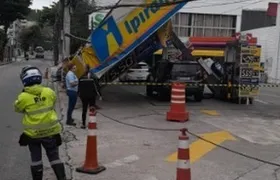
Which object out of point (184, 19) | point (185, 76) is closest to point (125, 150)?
point (185, 76)

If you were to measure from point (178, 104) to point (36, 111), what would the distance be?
8.05 m

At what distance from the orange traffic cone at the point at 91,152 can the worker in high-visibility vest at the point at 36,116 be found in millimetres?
1150

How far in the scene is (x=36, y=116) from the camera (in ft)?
21.7

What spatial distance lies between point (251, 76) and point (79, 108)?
743 cm

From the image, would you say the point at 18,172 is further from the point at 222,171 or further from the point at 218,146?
the point at 218,146

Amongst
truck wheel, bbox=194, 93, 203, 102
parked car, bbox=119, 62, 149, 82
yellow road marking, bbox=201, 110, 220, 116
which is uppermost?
parked car, bbox=119, 62, 149, 82

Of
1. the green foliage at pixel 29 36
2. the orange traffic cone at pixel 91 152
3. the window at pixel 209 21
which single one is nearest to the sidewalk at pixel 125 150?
the orange traffic cone at pixel 91 152

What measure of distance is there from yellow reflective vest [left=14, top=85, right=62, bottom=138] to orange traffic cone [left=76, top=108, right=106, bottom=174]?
4.18ft

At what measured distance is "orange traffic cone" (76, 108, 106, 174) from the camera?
7906mm

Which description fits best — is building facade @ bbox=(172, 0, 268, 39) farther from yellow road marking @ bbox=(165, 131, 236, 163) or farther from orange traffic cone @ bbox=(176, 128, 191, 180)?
orange traffic cone @ bbox=(176, 128, 191, 180)

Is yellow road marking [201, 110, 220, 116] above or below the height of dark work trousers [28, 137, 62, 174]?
below

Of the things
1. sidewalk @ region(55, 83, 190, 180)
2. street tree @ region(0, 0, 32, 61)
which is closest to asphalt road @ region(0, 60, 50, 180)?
sidewalk @ region(55, 83, 190, 180)

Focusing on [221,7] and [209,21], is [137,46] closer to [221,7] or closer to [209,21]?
[209,21]

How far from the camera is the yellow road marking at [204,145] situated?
952 centimetres
